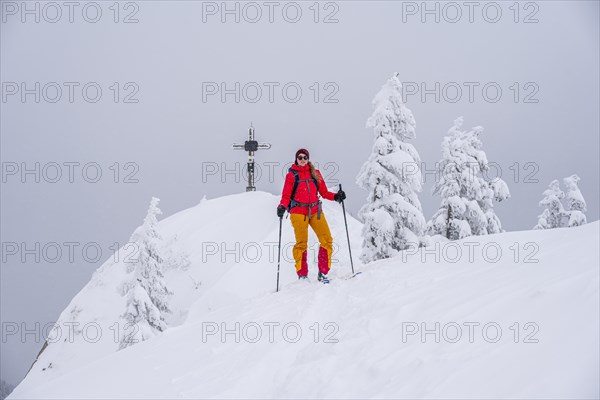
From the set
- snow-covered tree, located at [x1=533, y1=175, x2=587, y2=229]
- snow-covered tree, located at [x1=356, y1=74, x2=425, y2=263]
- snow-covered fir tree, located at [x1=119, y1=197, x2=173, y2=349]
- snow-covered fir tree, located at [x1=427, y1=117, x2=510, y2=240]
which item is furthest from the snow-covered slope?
snow-covered tree, located at [x1=533, y1=175, x2=587, y2=229]

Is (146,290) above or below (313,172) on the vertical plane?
below

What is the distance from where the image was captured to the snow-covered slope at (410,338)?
11.5 feet

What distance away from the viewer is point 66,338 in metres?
24.8

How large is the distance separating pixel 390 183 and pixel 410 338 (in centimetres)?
1296

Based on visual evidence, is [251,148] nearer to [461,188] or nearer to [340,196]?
[461,188]

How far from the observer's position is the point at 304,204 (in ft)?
32.6

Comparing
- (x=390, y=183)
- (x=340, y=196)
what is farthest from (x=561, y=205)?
(x=340, y=196)

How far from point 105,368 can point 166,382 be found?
239cm

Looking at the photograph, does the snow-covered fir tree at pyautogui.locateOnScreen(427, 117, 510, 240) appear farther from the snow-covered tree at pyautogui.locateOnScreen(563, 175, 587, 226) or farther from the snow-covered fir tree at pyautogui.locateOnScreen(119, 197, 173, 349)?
the snow-covered fir tree at pyautogui.locateOnScreen(119, 197, 173, 349)

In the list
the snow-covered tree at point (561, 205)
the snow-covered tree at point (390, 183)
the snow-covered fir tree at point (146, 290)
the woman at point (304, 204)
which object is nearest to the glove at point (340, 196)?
the woman at point (304, 204)

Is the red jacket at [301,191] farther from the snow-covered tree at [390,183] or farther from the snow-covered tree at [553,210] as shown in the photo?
the snow-covered tree at [553,210]

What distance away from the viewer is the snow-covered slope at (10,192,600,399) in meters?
3.50

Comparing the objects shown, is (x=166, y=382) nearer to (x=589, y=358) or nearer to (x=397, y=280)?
(x=397, y=280)

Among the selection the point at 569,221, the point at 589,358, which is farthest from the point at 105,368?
the point at 569,221
